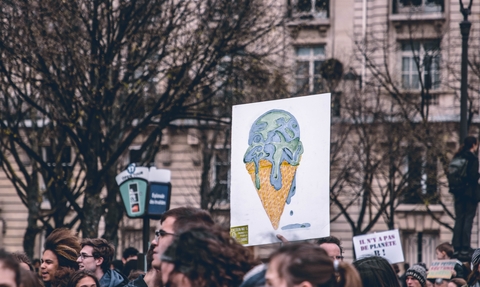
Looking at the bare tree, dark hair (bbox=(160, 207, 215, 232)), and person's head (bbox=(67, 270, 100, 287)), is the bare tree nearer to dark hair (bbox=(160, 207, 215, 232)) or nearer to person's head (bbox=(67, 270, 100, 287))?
person's head (bbox=(67, 270, 100, 287))

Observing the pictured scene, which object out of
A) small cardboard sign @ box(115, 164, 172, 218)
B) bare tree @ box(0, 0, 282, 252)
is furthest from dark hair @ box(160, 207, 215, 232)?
bare tree @ box(0, 0, 282, 252)

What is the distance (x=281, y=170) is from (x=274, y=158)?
0.35ft

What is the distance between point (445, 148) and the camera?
28531 millimetres

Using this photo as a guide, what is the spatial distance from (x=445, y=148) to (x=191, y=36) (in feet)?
37.1

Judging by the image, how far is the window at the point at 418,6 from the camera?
114 ft

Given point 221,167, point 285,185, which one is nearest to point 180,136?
point 221,167

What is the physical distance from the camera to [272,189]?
7992 mm

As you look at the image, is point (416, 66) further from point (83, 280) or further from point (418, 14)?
point (83, 280)

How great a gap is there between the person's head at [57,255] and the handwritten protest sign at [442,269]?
476 cm

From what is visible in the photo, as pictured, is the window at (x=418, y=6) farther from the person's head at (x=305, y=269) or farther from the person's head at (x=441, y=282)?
the person's head at (x=305, y=269)

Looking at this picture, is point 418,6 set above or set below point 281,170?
above

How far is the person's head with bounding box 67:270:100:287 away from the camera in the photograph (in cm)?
770

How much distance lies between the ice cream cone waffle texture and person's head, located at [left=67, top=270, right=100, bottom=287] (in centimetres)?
136

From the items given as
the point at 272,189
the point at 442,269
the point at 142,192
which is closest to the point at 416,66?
the point at 142,192
